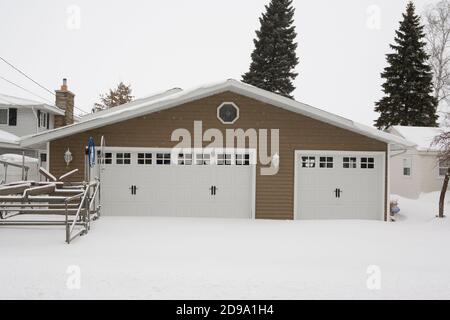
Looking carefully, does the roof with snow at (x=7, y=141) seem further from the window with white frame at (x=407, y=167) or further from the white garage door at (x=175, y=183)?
the window with white frame at (x=407, y=167)

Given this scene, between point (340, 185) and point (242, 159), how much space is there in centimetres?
359

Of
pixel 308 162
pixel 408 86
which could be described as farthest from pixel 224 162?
pixel 408 86

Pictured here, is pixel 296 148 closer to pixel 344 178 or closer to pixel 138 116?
pixel 344 178

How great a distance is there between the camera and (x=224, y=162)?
15.1 meters

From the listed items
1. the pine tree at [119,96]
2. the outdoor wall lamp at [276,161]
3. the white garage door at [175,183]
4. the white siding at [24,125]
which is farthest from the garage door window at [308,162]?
the pine tree at [119,96]

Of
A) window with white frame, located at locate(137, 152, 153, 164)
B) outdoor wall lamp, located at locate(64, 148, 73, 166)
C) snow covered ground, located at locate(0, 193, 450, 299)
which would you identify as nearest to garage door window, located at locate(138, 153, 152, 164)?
window with white frame, located at locate(137, 152, 153, 164)

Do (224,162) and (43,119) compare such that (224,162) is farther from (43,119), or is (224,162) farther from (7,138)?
(43,119)

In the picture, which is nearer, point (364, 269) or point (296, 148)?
point (364, 269)

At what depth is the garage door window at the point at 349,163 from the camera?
15273mm

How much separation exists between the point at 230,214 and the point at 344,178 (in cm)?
422

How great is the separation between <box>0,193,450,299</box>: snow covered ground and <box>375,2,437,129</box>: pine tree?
24.3 m

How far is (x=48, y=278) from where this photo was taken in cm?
682
